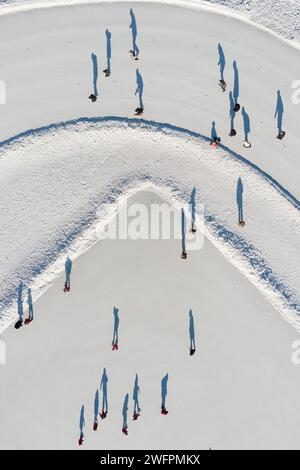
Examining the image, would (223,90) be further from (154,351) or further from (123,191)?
(154,351)

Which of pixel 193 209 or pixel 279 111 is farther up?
pixel 279 111

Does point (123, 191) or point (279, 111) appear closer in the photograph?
point (123, 191)

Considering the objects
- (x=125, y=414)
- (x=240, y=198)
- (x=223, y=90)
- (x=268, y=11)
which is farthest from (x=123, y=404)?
(x=268, y=11)

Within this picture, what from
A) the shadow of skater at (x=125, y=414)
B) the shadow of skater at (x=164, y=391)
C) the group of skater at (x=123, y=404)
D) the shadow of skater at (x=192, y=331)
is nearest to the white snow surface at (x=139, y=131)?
the shadow of skater at (x=192, y=331)

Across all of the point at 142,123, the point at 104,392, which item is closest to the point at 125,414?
the point at 104,392

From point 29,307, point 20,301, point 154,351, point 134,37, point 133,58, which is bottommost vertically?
point 154,351

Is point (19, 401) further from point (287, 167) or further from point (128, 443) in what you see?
point (287, 167)

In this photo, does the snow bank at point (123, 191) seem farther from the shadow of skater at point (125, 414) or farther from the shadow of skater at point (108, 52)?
the shadow of skater at point (125, 414)

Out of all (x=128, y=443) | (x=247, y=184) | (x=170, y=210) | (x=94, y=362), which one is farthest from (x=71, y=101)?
(x=128, y=443)
